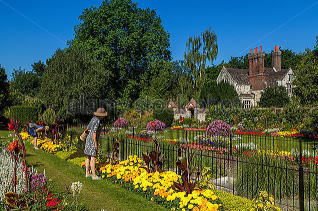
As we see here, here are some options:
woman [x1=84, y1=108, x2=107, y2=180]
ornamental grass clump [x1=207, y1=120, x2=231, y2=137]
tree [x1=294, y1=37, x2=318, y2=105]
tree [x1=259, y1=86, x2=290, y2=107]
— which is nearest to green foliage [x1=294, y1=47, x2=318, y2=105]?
tree [x1=294, y1=37, x2=318, y2=105]

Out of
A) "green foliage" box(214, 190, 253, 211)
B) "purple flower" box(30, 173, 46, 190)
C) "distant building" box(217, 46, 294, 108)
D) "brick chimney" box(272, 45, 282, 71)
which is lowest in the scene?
"green foliage" box(214, 190, 253, 211)

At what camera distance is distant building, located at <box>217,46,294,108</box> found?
151 ft

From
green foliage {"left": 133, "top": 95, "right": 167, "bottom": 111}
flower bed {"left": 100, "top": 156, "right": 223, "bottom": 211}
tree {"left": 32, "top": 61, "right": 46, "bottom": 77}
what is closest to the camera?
flower bed {"left": 100, "top": 156, "right": 223, "bottom": 211}

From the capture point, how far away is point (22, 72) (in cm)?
5822

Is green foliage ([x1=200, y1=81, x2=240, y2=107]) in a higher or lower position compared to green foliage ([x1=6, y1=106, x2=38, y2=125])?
higher

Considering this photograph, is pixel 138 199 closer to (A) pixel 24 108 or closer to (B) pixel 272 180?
(B) pixel 272 180

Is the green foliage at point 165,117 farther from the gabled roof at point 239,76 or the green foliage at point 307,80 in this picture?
the gabled roof at point 239,76

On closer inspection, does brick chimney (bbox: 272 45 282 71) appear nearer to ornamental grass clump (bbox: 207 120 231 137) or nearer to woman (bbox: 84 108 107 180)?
ornamental grass clump (bbox: 207 120 231 137)

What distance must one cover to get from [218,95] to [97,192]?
32597 millimetres

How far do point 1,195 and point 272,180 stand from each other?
5.21m

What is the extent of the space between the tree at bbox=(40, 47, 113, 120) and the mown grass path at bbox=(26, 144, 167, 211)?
53.3 ft

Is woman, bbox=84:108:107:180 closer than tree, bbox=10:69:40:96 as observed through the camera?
Yes

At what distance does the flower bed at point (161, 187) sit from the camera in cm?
525

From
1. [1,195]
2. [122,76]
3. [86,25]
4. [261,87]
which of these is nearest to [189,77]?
[261,87]
